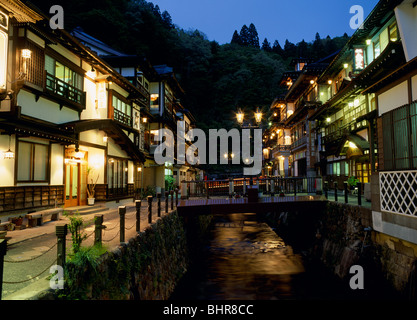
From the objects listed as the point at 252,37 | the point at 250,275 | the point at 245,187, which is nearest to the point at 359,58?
the point at 245,187

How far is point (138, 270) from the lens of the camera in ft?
27.3

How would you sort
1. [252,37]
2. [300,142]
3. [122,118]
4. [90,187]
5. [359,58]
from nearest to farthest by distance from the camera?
1. [90,187]
2. [359,58]
3. [122,118]
4. [300,142]
5. [252,37]

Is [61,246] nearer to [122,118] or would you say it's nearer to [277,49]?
[122,118]

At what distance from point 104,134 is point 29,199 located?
25.6 ft

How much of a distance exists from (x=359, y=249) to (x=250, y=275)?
18.9 feet

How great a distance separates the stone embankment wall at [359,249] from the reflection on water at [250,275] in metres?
1.25

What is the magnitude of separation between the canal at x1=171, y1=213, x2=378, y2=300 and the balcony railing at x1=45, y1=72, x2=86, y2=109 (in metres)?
11.5

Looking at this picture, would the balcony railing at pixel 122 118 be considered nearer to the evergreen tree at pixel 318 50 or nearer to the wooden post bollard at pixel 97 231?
the wooden post bollard at pixel 97 231

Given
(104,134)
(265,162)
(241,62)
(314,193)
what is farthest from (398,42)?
(241,62)

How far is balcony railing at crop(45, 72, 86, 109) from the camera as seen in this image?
1351 centimetres

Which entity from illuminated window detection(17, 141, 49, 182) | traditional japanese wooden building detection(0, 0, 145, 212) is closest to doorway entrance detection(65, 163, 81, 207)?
traditional japanese wooden building detection(0, 0, 145, 212)

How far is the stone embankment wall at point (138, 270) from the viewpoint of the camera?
5.48 meters

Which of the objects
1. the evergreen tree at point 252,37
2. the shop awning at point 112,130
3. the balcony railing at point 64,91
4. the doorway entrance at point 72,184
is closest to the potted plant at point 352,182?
the shop awning at point 112,130
